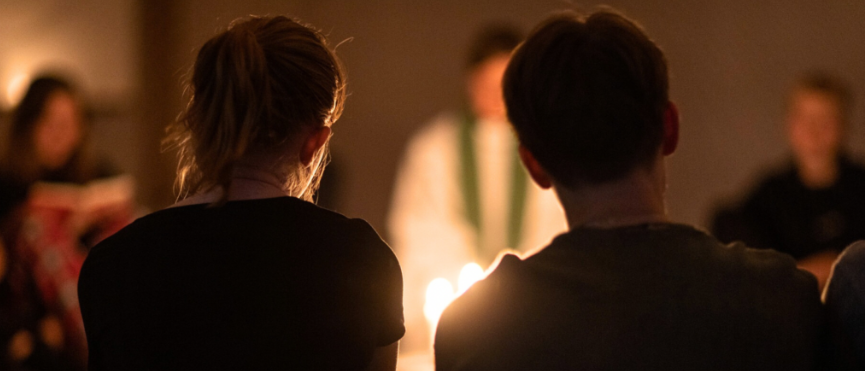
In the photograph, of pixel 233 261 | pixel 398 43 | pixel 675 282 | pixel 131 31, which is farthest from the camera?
pixel 398 43

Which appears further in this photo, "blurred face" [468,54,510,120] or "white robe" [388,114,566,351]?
"white robe" [388,114,566,351]

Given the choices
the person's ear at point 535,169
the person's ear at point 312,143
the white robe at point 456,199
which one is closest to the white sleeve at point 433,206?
the white robe at point 456,199

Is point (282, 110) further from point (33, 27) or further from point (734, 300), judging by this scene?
point (33, 27)

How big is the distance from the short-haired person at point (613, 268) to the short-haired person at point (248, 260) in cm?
18

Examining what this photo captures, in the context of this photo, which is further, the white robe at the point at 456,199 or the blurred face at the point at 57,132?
the white robe at the point at 456,199

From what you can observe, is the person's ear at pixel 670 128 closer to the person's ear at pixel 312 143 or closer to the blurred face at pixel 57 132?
the person's ear at pixel 312 143

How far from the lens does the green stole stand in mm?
2734

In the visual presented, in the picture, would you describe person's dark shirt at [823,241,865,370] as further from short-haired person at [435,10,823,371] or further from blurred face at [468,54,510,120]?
blurred face at [468,54,510,120]

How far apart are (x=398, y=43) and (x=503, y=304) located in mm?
3523

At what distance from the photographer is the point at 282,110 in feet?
3.53

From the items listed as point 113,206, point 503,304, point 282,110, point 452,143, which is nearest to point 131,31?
point 113,206

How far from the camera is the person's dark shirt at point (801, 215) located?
9.15ft

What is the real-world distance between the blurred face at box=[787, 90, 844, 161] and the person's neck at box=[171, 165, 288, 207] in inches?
94.1

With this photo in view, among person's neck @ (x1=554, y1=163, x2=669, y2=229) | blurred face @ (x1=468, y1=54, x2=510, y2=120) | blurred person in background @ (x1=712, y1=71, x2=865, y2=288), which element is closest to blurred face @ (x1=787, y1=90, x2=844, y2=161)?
blurred person in background @ (x1=712, y1=71, x2=865, y2=288)
